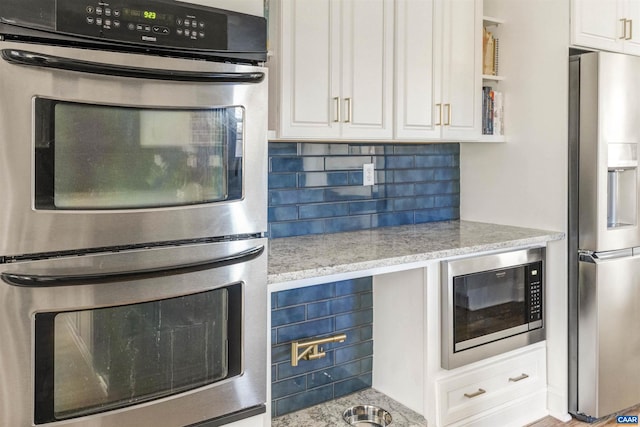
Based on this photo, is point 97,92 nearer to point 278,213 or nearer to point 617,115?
point 278,213

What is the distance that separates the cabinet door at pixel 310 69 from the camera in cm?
212

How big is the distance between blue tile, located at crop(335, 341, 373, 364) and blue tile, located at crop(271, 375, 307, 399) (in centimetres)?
20

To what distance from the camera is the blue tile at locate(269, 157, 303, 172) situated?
247 cm

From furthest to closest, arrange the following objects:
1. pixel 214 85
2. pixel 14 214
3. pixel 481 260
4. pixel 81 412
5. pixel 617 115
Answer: pixel 617 115 → pixel 481 260 → pixel 214 85 → pixel 81 412 → pixel 14 214

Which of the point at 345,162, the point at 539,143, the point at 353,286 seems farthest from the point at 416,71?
the point at 353,286

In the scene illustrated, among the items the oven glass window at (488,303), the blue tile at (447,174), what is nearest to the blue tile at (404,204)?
the blue tile at (447,174)

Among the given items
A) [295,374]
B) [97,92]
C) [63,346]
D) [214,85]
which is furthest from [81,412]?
[295,374]

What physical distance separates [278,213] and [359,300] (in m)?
0.59

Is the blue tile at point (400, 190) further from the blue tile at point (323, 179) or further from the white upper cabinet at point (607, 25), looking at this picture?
the white upper cabinet at point (607, 25)

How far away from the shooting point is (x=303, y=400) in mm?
2500

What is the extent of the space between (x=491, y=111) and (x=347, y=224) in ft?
3.19

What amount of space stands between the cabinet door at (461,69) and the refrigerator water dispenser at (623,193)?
70 centimetres

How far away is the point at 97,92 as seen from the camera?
54.2 inches

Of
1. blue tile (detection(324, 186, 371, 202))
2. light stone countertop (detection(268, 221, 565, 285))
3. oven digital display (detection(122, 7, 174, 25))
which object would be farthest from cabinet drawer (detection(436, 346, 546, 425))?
oven digital display (detection(122, 7, 174, 25))
